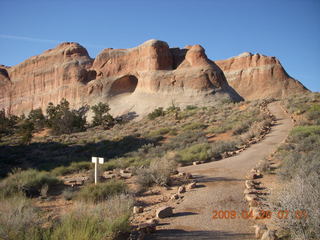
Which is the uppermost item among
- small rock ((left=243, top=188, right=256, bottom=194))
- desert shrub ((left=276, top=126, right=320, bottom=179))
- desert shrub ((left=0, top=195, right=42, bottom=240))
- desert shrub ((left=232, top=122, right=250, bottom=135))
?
desert shrub ((left=232, top=122, right=250, bottom=135))

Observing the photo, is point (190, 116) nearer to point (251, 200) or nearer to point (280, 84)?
point (251, 200)

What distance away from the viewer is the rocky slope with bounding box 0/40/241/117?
40750mm

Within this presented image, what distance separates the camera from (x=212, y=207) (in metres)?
4.84

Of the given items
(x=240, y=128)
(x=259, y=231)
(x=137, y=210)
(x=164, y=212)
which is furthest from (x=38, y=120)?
(x=259, y=231)

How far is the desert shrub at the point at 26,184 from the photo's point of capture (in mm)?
6719

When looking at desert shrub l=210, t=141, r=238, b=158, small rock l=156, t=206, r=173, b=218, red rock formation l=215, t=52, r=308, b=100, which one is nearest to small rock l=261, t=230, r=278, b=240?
small rock l=156, t=206, r=173, b=218

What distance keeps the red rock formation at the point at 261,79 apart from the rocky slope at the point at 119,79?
25.2 metres

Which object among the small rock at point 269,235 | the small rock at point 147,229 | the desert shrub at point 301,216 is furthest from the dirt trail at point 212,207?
the desert shrub at point 301,216

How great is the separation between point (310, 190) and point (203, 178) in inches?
155

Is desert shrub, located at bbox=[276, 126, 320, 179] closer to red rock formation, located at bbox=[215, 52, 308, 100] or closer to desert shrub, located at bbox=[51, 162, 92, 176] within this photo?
desert shrub, located at bbox=[51, 162, 92, 176]

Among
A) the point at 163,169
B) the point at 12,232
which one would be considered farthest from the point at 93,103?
the point at 12,232

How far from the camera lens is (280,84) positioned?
63500 millimetres

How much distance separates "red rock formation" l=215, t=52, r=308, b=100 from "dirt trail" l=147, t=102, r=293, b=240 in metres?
59.8

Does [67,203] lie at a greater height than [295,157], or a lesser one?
lesser
